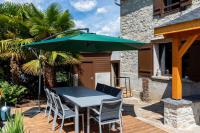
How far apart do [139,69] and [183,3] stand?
3938 mm

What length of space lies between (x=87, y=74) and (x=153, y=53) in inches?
206

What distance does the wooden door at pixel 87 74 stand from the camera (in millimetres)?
15164

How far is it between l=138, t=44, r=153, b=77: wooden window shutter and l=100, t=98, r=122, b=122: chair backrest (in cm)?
603

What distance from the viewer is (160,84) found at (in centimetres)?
1105

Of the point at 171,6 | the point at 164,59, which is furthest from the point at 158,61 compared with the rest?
the point at 171,6

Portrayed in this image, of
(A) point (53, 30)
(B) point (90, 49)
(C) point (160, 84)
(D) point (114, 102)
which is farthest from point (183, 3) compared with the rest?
(D) point (114, 102)

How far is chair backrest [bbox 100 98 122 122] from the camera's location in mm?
5597

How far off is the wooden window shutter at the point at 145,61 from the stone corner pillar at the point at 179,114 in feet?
14.8

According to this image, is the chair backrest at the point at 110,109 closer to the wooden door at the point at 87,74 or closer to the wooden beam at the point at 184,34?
the wooden beam at the point at 184,34

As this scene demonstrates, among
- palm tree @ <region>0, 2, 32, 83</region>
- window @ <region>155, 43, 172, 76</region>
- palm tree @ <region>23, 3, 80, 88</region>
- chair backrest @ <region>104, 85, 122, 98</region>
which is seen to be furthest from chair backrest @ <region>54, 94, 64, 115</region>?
window @ <region>155, 43, 172, 76</region>

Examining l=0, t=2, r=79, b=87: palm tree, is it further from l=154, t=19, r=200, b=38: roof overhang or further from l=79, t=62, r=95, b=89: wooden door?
l=154, t=19, r=200, b=38: roof overhang

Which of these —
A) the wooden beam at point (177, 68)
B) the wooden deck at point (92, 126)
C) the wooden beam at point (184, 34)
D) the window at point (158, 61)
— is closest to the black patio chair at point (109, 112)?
the wooden deck at point (92, 126)

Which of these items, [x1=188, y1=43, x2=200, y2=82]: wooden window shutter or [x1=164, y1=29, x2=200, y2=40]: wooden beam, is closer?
[x1=164, y1=29, x2=200, y2=40]: wooden beam

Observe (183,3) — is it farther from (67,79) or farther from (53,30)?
(67,79)
